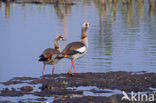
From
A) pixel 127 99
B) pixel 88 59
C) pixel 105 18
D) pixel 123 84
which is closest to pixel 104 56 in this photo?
pixel 88 59

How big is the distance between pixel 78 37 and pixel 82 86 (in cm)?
1069

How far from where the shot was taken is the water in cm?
1620

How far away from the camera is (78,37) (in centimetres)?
2300

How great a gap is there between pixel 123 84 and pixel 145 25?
16844mm

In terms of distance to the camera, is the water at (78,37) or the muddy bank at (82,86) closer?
the muddy bank at (82,86)

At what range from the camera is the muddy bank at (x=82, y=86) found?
11086 mm

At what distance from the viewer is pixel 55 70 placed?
15.5 metres

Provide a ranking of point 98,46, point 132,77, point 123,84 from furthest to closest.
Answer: point 98,46 → point 132,77 → point 123,84

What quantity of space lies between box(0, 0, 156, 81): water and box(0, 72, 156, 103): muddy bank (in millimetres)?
1266

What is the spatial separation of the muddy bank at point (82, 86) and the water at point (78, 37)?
1.27m

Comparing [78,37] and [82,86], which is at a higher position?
[78,37]

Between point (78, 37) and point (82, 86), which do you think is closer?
point (82, 86)

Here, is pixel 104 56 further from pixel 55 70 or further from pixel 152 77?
pixel 152 77

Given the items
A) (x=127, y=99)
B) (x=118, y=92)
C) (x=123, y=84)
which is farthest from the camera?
(x=123, y=84)
